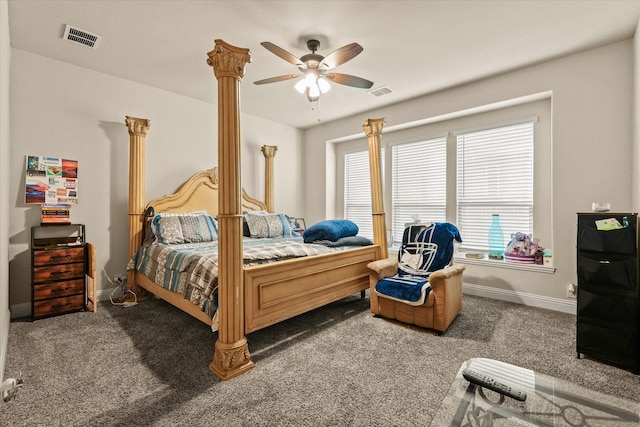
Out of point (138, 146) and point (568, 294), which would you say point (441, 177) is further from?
point (138, 146)

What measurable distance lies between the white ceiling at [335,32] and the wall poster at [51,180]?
1.12 meters

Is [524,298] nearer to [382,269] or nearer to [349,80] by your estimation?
[382,269]

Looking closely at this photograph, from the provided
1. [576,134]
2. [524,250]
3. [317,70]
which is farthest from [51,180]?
[576,134]

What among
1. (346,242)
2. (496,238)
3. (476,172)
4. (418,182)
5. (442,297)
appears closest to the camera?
(442,297)

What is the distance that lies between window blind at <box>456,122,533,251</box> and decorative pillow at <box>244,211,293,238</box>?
243 cm

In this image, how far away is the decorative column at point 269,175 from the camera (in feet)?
16.5

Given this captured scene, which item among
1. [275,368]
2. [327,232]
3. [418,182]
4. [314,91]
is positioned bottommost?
[275,368]

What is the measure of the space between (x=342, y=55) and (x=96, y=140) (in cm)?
300

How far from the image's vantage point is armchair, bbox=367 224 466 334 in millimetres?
2594

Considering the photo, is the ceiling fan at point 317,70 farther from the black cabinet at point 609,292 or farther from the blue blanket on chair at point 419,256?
the black cabinet at point 609,292

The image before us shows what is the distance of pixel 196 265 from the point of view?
2467 mm

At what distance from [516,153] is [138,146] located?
4538 millimetres

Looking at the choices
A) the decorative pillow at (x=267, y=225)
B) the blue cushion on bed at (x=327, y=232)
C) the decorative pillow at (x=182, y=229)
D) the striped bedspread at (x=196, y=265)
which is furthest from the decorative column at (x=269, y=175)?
the striped bedspread at (x=196, y=265)

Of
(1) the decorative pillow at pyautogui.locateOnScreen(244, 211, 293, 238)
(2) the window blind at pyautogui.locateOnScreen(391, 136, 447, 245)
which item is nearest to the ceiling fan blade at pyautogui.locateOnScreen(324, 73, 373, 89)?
(2) the window blind at pyautogui.locateOnScreen(391, 136, 447, 245)
